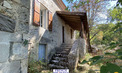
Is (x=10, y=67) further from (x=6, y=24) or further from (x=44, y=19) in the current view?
(x=44, y=19)

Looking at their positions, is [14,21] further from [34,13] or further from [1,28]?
[34,13]

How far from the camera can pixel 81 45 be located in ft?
19.0

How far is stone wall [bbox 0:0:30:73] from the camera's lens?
110 cm

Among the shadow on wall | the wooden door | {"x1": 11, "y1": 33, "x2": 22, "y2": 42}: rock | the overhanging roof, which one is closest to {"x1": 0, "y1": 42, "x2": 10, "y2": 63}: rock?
{"x1": 11, "y1": 33, "x2": 22, "y2": 42}: rock

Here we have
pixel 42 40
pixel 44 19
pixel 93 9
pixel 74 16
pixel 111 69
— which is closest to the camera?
pixel 111 69

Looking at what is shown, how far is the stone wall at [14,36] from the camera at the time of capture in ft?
3.62

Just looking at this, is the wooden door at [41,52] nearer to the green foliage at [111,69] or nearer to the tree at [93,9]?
the green foliage at [111,69]

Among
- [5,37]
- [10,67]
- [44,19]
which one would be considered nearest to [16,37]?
[5,37]

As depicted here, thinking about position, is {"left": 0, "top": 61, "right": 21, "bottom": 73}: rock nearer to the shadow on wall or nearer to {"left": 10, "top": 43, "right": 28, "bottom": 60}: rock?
{"left": 10, "top": 43, "right": 28, "bottom": 60}: rock

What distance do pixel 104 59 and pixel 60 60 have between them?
15.4 feet

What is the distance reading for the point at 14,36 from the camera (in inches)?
49.1

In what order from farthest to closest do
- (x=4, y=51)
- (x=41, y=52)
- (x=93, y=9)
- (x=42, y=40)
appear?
(x=93, y=9) → (x=41, y=52) → (x=42, y=40) → (x=4, y=51)

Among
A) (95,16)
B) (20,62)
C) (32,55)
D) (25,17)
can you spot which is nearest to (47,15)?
(32,55)

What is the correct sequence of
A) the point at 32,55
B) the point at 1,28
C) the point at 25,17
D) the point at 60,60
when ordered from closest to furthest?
1. the point at 1,28
2. the point at 25,17
3. the point at 32,55
4. the point at 60,60
